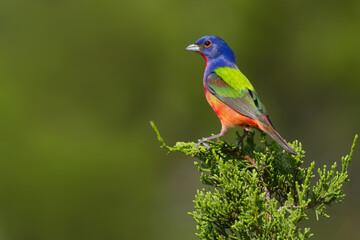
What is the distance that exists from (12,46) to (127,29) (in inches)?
131

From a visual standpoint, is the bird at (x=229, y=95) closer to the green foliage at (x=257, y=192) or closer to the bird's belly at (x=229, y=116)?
the bird's belly at (x=229, y=116)

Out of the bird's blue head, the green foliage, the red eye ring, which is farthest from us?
the red eye ring

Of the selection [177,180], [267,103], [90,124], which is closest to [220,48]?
[267,103]

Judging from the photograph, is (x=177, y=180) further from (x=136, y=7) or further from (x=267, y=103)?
(x=136, y=7)

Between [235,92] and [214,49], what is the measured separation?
979 mm

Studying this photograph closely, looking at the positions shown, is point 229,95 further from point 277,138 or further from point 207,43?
point 207,43

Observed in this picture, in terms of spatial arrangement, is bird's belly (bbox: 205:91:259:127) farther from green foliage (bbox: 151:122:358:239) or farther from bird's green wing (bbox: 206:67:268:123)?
green foliage (bbox: 151:122:358:239)

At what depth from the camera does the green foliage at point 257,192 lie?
374 cm

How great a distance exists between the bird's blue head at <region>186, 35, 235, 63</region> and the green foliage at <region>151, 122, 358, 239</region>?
1.94 meters

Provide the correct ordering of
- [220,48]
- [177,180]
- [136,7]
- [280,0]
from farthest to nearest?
[177,180], [136,7], [280,0], [220,48]

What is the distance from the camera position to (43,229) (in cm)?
1469

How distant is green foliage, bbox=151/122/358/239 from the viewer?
3.74 meters

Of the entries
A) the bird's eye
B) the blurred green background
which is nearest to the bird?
the bird's eye

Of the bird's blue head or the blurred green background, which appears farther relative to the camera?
the blurred green background
